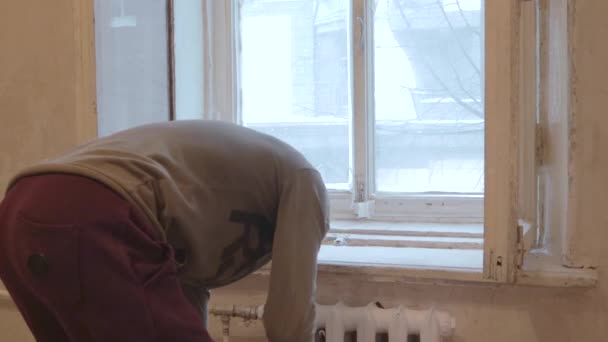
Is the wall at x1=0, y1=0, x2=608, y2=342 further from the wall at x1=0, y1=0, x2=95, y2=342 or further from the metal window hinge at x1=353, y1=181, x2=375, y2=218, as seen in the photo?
the metal window hinge at x1=353, y1=181, x2=375, y2=218

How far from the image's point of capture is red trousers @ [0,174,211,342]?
38.4 inches

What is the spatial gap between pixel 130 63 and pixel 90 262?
902mm

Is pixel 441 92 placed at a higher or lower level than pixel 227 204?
higher

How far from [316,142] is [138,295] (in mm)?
1104

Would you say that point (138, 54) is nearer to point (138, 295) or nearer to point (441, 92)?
point (441, 92)

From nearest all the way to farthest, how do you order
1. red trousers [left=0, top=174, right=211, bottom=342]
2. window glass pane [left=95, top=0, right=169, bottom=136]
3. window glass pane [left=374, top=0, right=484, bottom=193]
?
red trousers [left=0, top=174, right=211, bottom=342] < window glass pane [left=95, top=0, right=169, bottom=136] < window glass pane [left=374, top=0, right=484, bottom=193]

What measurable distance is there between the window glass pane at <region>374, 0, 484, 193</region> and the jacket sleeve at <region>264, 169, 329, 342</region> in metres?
0.72

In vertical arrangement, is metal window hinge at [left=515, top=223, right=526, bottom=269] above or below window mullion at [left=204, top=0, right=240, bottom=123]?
below

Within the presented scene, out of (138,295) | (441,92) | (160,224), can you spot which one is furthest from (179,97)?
(138,295)

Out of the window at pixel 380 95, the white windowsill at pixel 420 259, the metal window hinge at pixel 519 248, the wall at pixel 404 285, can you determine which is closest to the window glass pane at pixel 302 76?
the window at pixel 380 95

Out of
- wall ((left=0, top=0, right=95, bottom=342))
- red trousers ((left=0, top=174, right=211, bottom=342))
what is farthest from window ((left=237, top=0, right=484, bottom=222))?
red trousers ((left=0, top=174, right=211, bottom=342))

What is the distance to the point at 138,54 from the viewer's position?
1.78 meters

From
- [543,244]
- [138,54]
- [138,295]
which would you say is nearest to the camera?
[138,295]

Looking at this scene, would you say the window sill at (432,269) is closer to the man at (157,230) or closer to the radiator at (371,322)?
the radiator at (371,322)
